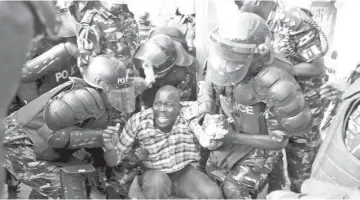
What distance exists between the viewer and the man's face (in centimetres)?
260

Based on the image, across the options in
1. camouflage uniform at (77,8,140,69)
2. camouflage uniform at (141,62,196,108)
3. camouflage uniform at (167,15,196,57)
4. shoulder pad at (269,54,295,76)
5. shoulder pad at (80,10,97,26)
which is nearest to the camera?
shoulder pad at (269,54,295,76)

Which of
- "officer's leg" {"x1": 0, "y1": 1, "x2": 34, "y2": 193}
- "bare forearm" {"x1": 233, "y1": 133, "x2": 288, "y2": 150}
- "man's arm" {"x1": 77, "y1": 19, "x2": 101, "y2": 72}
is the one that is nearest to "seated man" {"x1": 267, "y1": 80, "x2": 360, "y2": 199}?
"bare forearm" {"x1": 233, "y1": 133, "x2": 288, "y2": 150}

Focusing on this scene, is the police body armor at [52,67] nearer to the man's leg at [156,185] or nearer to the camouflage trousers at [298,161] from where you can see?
the man's leg at [156,185]

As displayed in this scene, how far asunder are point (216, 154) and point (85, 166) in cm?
83

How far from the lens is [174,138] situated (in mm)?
2664

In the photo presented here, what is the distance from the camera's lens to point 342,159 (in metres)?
1.47

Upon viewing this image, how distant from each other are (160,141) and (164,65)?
55cm

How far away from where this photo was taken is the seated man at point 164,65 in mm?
2811

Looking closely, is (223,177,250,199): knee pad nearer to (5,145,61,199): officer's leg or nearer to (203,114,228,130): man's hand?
(203,114,228,130): man's hand

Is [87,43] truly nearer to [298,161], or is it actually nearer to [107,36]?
[107,36]

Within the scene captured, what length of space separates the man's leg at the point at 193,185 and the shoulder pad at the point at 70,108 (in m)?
0.76

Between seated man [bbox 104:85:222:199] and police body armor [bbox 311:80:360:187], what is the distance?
1149mm

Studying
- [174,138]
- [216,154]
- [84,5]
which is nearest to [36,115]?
[174,138]

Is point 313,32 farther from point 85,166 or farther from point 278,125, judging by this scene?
point 85,166
